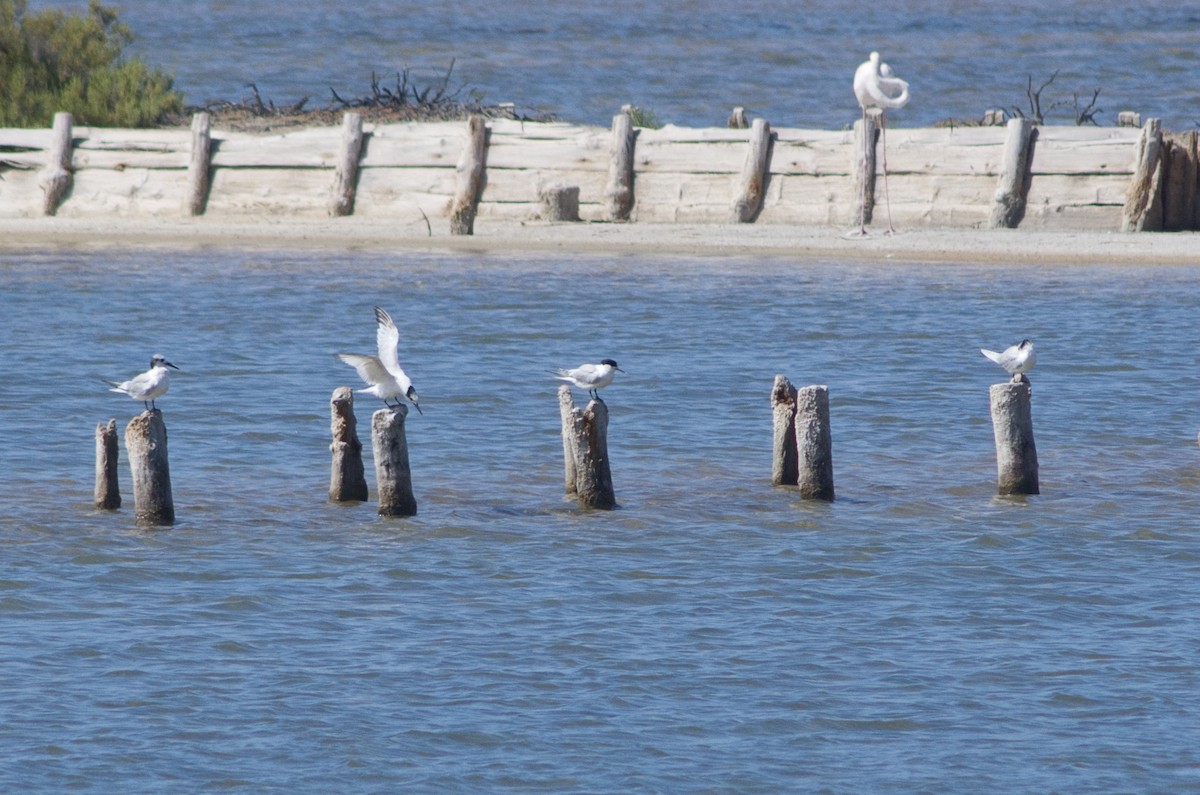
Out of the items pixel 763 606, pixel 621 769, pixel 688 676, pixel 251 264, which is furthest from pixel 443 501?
pixel 251 264

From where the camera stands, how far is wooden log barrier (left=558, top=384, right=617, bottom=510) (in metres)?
13.3

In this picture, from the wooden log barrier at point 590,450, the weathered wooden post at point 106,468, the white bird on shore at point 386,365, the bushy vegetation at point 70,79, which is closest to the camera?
the white bird on shore at point 386,365

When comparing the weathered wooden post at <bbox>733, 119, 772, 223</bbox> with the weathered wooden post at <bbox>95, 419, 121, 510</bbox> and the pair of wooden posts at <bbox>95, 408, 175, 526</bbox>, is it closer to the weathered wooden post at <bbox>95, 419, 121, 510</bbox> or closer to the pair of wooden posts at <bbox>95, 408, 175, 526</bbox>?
the weathered wooden post at <bbox>95, 419, 121, 510</bbox>

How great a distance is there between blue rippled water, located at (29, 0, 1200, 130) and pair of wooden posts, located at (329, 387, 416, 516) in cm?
2115

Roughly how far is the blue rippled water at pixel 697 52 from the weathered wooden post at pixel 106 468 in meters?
21.9

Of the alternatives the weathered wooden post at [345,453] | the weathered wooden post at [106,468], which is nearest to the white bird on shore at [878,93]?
the weathered wooden post at [345,453]

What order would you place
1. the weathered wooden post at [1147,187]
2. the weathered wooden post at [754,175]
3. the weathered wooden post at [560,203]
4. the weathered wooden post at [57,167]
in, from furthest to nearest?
the weathered wooden post at [57,167]
the weathered wooden post at [560,203]
the weathered wooden post at [754,175]
the weathered wooden post at [1147,187]

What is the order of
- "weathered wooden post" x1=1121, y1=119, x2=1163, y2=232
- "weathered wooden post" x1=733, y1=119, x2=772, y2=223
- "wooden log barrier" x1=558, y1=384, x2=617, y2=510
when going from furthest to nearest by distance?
"weathered wooden post" x1=733, y1=119, x2=772, y2=223 → "weathered wooden post" x1=1121, y1=119, x2=1163, y2=232 → "wooden log barrier" x1=558, y1=384, x2=617, y2=510

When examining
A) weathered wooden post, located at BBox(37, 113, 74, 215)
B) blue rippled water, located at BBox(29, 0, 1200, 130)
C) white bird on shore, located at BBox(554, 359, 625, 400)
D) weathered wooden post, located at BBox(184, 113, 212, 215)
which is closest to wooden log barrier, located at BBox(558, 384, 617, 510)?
white bird on shore, located at BBox(554, 359, 625, 400)

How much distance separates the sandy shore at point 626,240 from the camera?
26.2m

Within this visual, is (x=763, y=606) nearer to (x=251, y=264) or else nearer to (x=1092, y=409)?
(x=1092, y=409)

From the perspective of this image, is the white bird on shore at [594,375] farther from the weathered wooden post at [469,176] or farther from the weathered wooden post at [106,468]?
the weathered wooden post at [469,176]

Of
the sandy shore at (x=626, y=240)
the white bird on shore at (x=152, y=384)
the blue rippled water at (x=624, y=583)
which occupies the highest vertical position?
the sandy shore at (x=626, y=240)

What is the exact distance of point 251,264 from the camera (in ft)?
88.7
